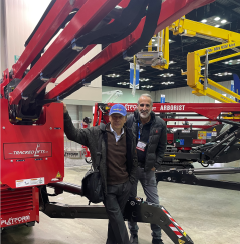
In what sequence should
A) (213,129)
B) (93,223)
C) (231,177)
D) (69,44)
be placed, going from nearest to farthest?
1. (69,44)
2. (93,223)
3. (213,129)
4. (231,177)

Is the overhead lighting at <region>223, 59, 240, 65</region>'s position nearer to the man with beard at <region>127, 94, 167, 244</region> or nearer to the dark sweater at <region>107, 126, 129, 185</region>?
the man with beard at <region>127, 94, 167, 244</region>

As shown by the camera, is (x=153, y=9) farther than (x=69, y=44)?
No

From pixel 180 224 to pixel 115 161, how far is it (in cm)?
192

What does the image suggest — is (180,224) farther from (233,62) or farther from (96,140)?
(233,62)

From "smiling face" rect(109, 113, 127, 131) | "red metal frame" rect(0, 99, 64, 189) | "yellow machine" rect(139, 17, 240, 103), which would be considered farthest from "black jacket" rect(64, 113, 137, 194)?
"yellow machine" rect(139, 17, 240, 103)

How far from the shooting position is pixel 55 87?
2340mm

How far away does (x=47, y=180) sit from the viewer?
2.46m

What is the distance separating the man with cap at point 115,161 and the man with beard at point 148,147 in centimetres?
52

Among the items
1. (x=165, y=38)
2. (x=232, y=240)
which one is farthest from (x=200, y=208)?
(x=165, y=38)

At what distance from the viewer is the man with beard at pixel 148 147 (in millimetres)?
2740

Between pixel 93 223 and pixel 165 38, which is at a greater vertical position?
pixel 165 38

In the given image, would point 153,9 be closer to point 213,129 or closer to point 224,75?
point 213,129

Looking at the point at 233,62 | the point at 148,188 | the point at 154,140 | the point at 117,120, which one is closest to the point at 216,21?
the point at 233,62

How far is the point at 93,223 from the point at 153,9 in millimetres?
3081
